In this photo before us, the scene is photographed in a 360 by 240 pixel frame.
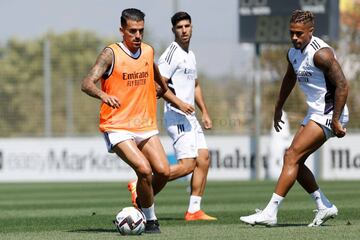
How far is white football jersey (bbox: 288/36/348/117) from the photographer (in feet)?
39.8

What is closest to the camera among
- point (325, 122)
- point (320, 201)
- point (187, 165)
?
point (325, 122)

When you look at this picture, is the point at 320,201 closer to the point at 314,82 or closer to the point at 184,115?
the point at 314,82

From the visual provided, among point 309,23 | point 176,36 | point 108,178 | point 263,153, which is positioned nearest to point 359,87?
point 263,153

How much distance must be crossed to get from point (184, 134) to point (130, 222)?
310cm

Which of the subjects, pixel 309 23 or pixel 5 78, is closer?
pixel 309 23

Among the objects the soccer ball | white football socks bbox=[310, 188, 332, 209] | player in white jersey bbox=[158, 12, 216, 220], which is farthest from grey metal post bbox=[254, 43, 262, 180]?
the soccer ball

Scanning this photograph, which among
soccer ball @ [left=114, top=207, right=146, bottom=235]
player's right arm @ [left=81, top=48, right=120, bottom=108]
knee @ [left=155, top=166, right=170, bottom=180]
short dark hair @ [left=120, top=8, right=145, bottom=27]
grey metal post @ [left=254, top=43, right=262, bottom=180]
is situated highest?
short dark hair @ [left=120, top=8, right=145, bottom=27]

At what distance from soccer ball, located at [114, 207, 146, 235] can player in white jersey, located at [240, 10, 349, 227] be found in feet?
3.51

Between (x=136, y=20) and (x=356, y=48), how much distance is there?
1202 inches

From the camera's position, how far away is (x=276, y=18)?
31375mm

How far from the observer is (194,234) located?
1163cm

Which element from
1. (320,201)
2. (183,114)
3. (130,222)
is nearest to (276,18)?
(183,114)

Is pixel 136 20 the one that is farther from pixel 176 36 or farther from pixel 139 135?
pixel 176 36

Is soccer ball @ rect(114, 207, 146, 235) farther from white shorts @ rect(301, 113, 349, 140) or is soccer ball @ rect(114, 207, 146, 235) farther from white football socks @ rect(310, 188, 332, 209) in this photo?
white shorts @ rect(301, 113, 349, 140)
